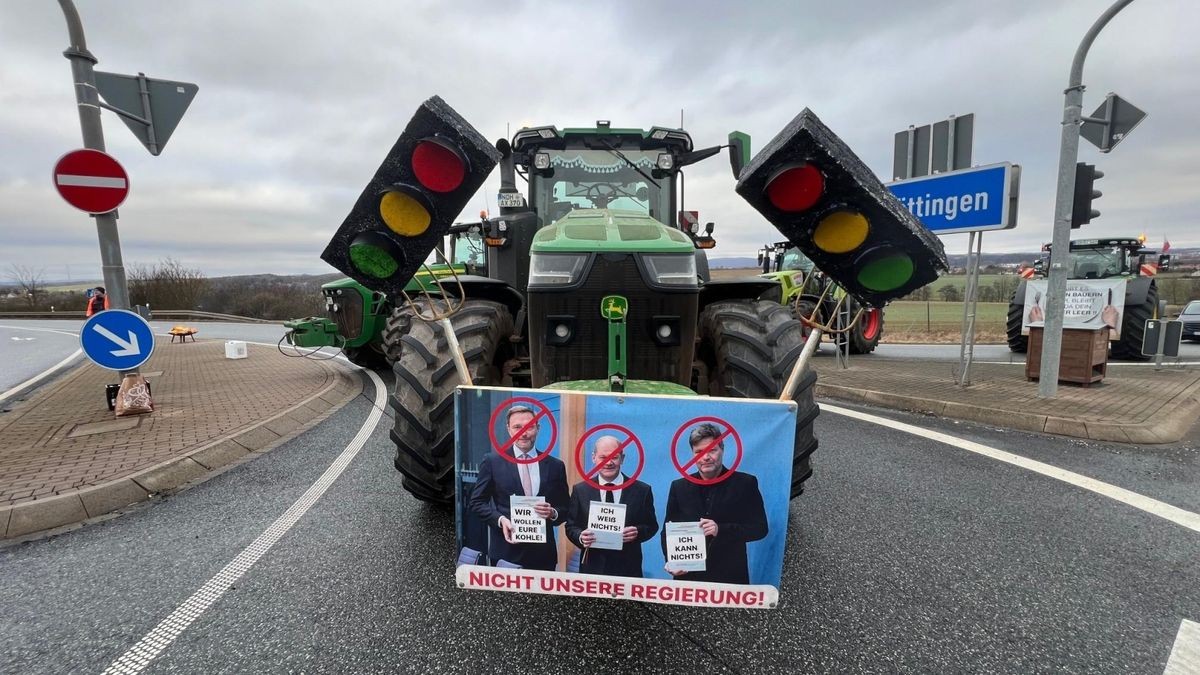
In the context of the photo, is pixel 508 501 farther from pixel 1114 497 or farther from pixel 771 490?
pixel 1114 497

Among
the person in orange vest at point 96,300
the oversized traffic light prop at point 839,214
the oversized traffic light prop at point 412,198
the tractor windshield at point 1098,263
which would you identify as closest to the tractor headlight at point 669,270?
the oversized traffic light prop at point 839,214

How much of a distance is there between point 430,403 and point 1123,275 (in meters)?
15.3

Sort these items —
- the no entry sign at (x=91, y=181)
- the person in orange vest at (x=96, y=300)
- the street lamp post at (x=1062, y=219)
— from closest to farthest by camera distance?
the no entry sign at (x=91, y=181) → the street lamp post at (x=1062, y=219) → the person in orange vest at (x=96, y=300)

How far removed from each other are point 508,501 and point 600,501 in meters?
0.34

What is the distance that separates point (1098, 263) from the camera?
12.2 meters

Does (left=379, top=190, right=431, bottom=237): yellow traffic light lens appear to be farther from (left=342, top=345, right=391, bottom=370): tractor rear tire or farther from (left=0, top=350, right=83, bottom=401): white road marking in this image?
(left=0, top=350, right=83, bottom=401): white road marking

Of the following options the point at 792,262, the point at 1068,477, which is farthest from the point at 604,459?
the point at 792,262

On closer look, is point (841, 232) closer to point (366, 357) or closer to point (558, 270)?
point (558, 270)

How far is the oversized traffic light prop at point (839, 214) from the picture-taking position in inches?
71.9

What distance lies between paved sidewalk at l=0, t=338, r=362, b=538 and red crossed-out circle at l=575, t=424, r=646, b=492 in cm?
356

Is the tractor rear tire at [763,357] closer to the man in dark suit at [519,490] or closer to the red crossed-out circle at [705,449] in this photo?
the red crossed-out circle at [705,449]

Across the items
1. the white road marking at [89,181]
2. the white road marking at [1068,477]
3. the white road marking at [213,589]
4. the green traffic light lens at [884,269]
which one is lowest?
the white road marking at [213,589]

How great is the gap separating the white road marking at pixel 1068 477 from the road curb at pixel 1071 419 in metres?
0.78

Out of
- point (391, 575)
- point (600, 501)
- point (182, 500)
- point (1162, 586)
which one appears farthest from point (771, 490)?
point (182, 500)
